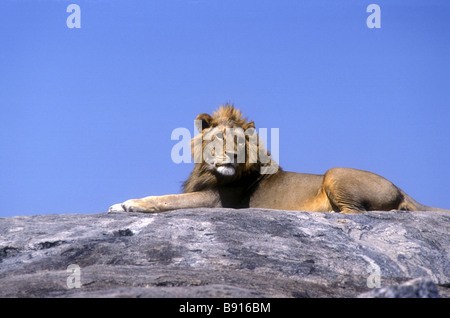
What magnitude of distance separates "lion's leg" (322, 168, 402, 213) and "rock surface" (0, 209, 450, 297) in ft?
3.77

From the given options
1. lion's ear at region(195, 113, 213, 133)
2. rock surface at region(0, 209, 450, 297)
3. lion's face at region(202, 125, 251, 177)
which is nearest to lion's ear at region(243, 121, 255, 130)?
lion's face at region(202, 125, 251, 177)

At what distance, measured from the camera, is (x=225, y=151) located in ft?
36.1

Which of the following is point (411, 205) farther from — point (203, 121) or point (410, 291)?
point (410, 291)

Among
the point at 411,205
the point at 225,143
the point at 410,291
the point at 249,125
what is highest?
the point at 249,125

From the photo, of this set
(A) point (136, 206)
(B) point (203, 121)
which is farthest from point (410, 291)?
(B) point (203, 121)

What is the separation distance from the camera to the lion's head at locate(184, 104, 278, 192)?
11.0 meters

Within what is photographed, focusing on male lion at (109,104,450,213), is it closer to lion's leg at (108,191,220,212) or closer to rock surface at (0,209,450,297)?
lion's leg at (108,191,220,212)

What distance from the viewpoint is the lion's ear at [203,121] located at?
1147cm

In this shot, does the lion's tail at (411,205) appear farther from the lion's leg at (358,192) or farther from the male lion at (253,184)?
the lion's leg at (358,192)

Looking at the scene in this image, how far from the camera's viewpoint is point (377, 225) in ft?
29.0

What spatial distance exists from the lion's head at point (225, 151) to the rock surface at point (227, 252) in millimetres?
2001

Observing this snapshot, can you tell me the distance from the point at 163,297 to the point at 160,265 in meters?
2.43

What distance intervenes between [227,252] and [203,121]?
4546 mm

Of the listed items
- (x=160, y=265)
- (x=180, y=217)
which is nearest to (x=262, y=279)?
(x=160, y=265)
